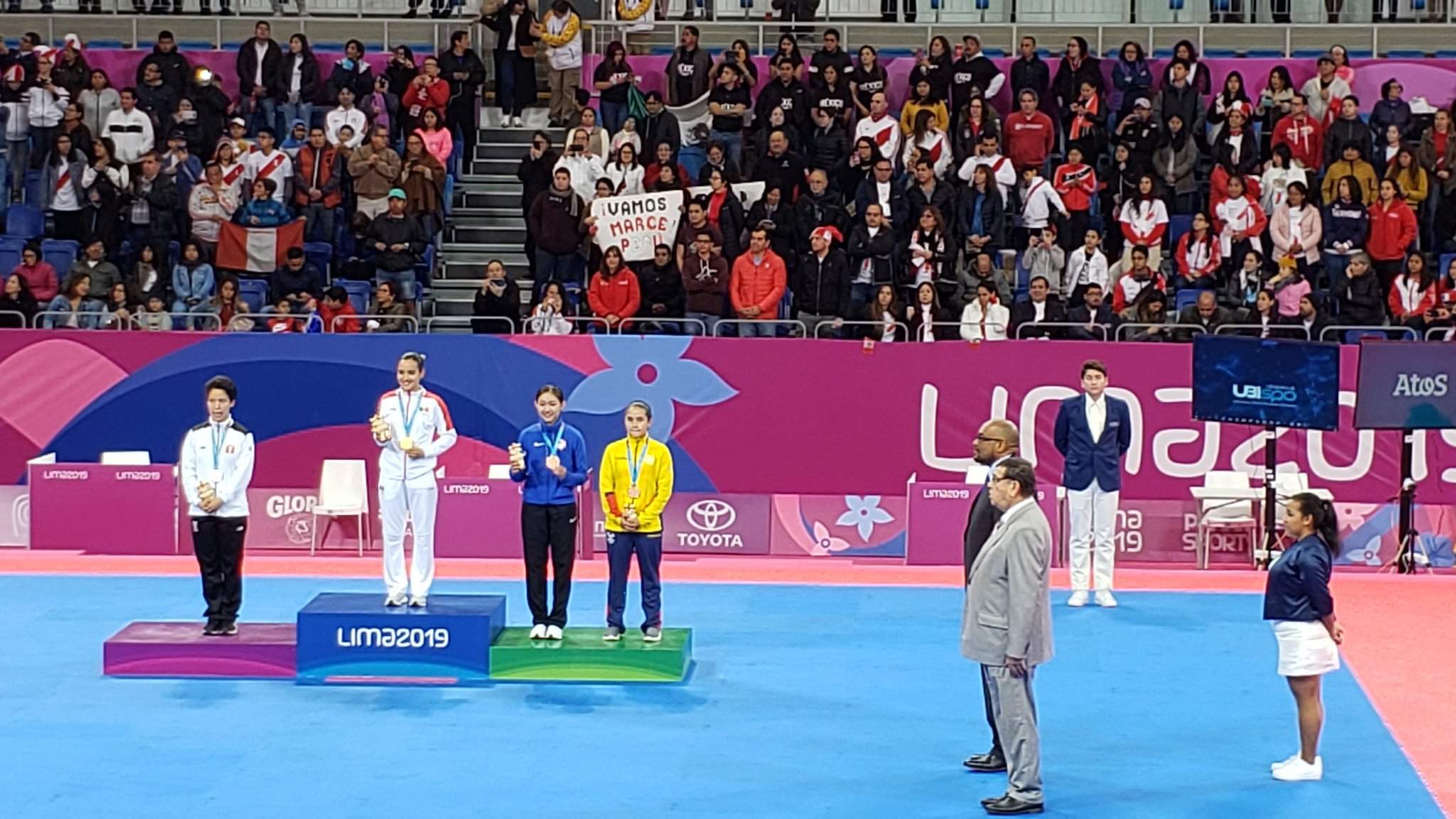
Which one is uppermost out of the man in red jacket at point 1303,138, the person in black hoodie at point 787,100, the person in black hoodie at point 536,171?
the person in black hoodie at point 787,100

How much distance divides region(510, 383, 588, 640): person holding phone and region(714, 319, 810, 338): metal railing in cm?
665

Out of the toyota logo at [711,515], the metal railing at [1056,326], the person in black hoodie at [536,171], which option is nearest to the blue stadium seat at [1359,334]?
the metal railing at [1056,326]

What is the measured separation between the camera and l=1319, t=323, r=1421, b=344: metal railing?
20844 millimetres

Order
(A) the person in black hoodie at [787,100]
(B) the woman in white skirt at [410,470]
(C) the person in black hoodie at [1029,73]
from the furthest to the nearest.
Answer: (C) the person in black hoodie at [1029,73] < (A) the person in black hoodie at [787,100] < (B) the woman in white skirt at [410,470]

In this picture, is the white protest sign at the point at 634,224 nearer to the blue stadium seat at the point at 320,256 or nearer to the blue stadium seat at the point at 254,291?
the blue stadium seat at the point at 320,256

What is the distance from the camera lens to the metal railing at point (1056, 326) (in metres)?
20.7

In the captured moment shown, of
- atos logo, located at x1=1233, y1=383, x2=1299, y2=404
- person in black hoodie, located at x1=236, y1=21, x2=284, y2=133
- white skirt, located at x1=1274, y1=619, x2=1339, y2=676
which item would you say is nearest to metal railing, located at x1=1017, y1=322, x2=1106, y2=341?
atos logo, located at x1=1233, y1=383, x2=1299, y2=404

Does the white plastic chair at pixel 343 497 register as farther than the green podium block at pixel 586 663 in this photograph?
A: Yes

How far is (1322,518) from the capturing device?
1138cm

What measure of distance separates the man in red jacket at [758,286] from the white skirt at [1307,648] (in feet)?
36.5

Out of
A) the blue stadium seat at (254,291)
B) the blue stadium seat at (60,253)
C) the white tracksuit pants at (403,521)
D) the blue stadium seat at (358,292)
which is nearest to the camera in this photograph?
the white tracksuit pants at (403,521)

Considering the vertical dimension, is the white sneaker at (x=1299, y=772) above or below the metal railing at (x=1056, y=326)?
below

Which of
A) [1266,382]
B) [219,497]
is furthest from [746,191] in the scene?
[219,497]

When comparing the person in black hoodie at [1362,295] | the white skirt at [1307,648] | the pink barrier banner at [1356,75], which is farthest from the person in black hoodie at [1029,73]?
the white skirt at [1307,648]
